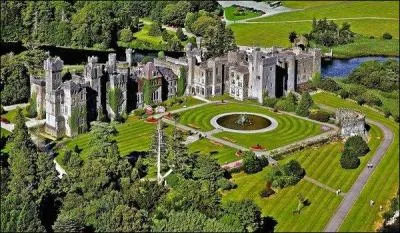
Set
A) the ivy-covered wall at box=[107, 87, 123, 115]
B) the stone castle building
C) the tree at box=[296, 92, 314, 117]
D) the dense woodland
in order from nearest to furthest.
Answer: the stone castle building → the ivy-covered wall at box=[107, 87, 123, 115] → the tree at box=[296, 92, 314, 117] → the dense woodland

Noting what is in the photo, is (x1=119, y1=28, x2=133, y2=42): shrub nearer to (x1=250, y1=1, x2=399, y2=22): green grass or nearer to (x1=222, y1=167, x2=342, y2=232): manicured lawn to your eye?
(x1=250, y1=1, x2=399, y2=22): green grass

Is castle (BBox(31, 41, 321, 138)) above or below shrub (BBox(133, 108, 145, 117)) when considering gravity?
above

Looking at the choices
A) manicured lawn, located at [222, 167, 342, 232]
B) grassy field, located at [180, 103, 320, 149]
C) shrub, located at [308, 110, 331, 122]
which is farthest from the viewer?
shrub, located at [308, 110, 331, 122]

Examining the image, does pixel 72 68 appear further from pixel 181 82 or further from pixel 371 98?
pixel 371 98

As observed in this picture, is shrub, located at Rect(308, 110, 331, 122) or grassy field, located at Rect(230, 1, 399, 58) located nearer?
shrub, located at Rect(308, 110, 331, 122)

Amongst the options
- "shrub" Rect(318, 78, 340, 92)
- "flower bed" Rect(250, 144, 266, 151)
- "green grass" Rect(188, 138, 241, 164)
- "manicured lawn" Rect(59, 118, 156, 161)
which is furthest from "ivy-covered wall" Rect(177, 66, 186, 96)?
"flower bed" Rect(250, 144, 266, 151)

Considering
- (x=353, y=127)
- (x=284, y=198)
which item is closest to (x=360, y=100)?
(x=353, y=127)
